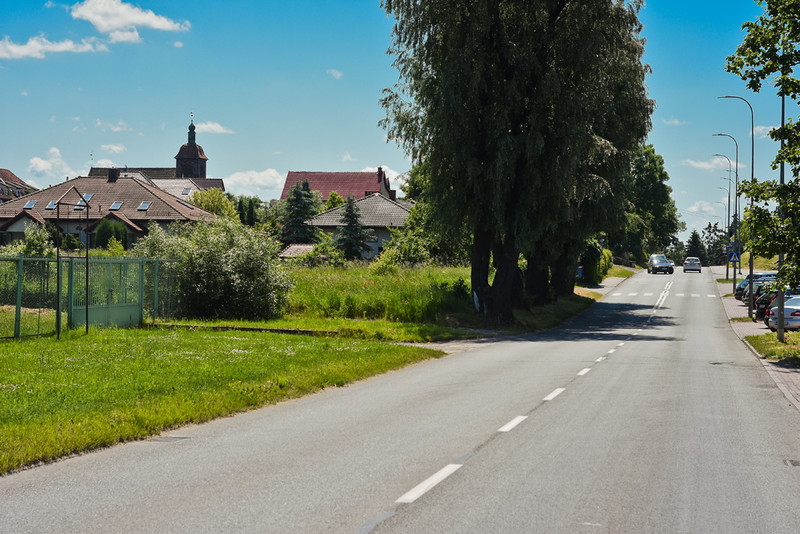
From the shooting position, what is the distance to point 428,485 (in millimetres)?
6180

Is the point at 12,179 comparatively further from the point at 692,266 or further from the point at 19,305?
the point at 19,305

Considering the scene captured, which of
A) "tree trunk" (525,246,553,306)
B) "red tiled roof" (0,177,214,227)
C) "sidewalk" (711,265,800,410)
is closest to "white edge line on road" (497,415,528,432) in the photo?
"sidewalk" (711,265,800,410)

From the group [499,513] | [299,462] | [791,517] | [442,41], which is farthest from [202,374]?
[442,41]

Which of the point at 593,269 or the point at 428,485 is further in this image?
the point at 593,269

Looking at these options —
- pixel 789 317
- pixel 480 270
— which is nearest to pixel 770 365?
pixel 789 317

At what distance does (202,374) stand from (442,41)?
1997 centimetres

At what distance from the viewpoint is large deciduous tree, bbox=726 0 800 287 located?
1798cm

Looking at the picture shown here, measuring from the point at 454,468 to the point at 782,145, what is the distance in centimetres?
1508

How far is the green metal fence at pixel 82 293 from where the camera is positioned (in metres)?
18.4

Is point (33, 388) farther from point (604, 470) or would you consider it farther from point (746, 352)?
point (746, 352)

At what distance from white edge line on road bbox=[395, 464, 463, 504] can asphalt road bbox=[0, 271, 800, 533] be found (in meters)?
0.03

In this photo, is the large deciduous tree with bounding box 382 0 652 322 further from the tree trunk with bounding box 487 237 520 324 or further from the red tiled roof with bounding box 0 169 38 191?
the red tiled roof with bounding box 0 169 38 191

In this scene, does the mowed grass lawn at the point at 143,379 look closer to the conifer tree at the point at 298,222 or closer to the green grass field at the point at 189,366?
the green grass field at the point at 189,366

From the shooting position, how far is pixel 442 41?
29219mm
